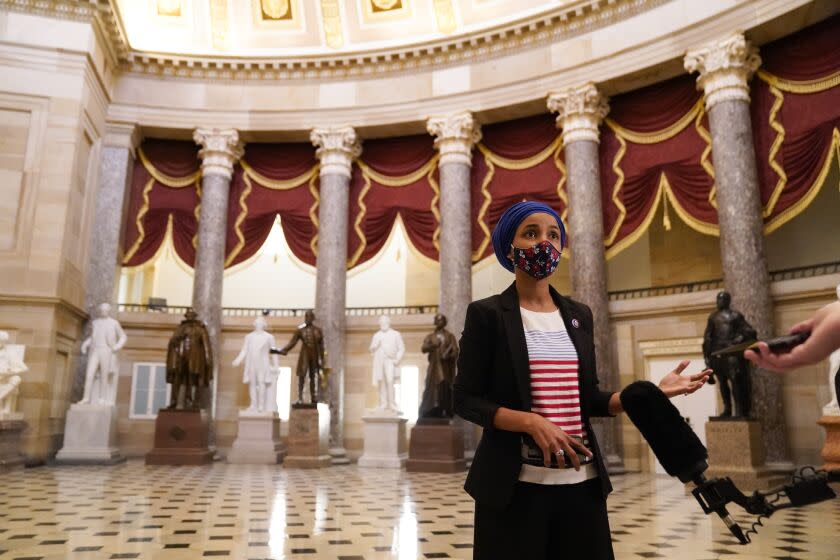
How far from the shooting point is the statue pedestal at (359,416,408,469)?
532 inches

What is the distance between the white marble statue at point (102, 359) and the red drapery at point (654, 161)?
10.4m

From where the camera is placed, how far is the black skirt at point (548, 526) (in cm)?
182

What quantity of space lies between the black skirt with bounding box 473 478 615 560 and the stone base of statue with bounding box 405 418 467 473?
1074 cm

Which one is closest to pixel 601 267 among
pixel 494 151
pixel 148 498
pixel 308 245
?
pixel 494 151

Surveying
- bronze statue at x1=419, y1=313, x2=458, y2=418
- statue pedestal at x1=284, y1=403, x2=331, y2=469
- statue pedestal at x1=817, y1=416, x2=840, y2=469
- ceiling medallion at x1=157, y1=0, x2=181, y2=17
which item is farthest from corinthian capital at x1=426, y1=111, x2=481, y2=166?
statue pedestal at x1=817, y1=416, x2=840, y2=469

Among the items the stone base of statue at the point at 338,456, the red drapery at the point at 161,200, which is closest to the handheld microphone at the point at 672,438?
the stone base of statue at the point at 338,456

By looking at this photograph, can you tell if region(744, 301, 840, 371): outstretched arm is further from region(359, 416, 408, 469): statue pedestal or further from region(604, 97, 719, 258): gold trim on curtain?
region(604, 97, 719, 258): gold trim on curtain

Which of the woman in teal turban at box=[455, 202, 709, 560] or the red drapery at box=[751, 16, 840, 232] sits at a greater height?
the red drapery at box=[751, 16, 840, 232]

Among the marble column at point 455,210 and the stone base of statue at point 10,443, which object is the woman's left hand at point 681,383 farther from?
the marble column at point 455,210

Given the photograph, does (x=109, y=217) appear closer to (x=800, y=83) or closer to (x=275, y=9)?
(x=275, y=9)

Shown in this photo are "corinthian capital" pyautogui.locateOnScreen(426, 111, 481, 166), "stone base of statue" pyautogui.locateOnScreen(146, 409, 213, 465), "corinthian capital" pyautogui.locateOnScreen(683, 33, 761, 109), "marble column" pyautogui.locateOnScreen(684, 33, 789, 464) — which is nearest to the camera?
"marble column" pyautogui.locateOnScreen(684, 33, 789, 464)

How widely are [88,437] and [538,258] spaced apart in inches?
532

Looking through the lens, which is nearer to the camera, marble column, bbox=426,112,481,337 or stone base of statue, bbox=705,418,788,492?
stone base of statue, bbox=705,418,788,492

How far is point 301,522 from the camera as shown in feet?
22.2
